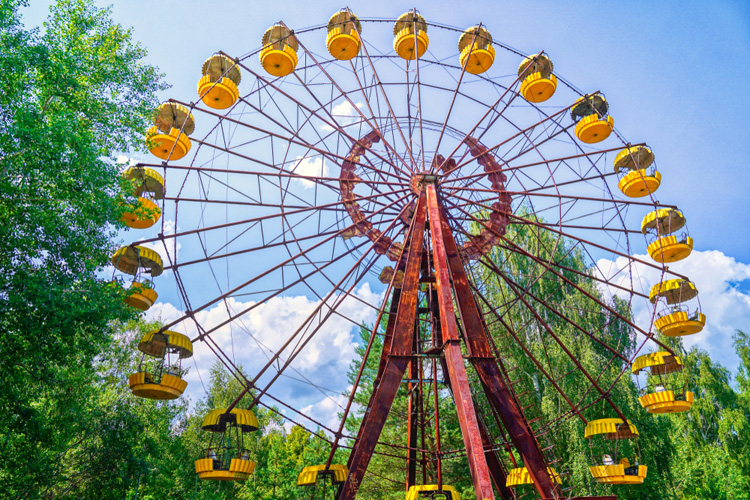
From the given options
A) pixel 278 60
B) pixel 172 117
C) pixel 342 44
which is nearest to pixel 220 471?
pixel 172 117

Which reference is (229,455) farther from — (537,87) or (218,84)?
(537,87)

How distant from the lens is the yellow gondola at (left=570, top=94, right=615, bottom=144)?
16.0m

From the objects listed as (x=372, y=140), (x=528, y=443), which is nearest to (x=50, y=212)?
(x=372, y=140)

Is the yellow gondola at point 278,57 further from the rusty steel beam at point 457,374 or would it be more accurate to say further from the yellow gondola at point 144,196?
the rusty steel beam at point 457,374

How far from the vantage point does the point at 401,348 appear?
11.4 metres

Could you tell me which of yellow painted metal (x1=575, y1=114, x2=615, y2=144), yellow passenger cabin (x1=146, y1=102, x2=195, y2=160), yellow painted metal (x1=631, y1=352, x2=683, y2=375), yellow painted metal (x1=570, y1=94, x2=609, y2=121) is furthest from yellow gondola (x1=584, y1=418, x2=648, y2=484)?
yellow passenger cabin (x1=146, y1=102, x2=195, y2=160)

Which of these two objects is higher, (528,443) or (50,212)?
(50,212)

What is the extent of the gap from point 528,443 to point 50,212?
10.5 metres

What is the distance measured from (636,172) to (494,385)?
8447 mm

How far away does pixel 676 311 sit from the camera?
49.5ft

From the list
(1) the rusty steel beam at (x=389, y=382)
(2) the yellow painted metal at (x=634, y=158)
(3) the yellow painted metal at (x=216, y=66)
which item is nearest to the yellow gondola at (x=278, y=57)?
(3) the yellow painted metal at (x=216, y=66)

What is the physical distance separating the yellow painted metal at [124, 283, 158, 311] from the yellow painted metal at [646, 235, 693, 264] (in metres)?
13.8

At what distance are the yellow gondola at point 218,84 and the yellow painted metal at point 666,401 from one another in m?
14.2

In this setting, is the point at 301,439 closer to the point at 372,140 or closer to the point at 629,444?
the point at 629,444
